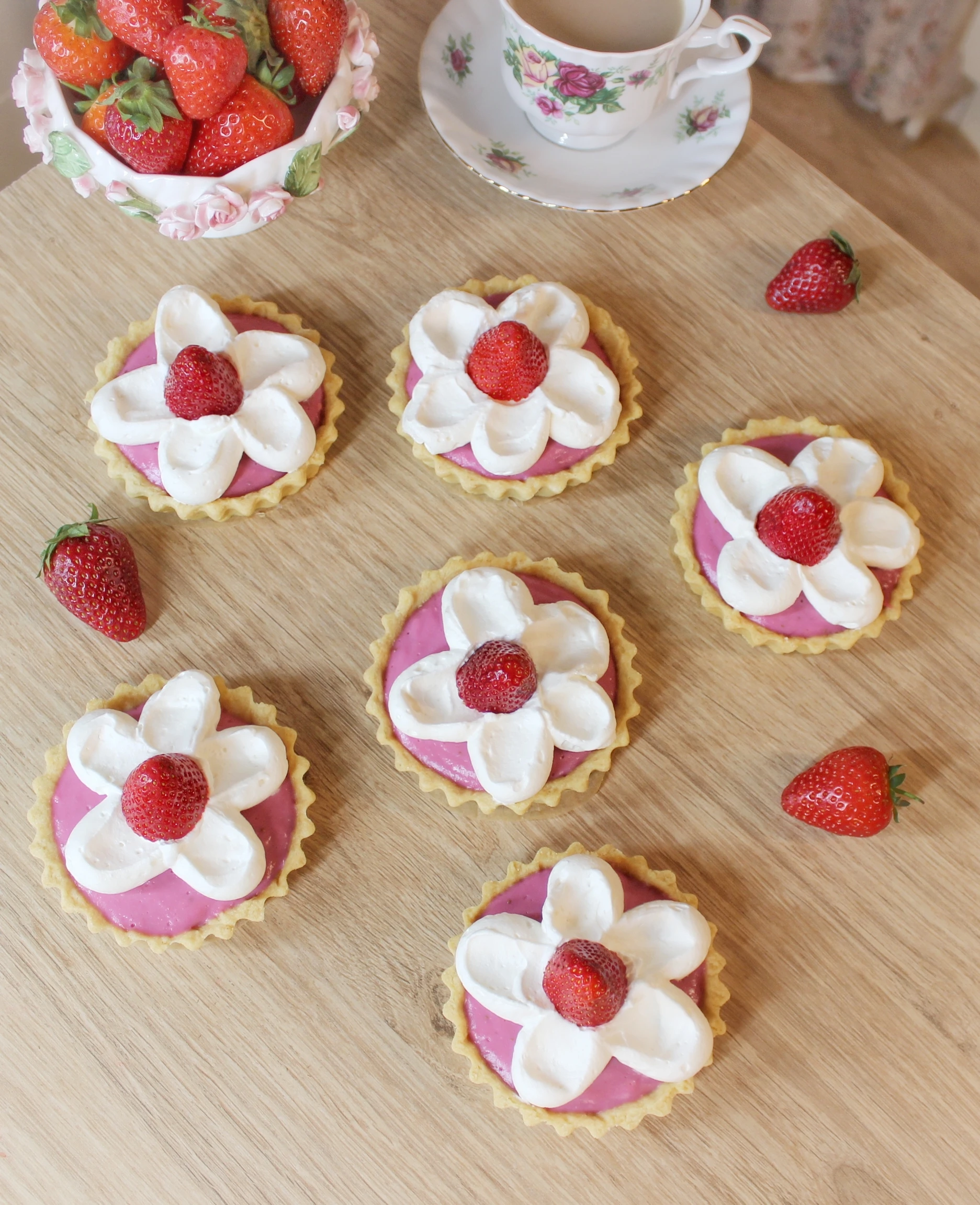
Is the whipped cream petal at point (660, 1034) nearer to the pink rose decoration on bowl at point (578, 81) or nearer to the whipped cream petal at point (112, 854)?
the whipped cream petal at point (112, 854)

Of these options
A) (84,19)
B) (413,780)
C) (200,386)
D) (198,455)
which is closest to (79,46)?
(84,19)

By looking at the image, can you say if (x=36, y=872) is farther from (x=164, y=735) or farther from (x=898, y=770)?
(x=898, y=770)

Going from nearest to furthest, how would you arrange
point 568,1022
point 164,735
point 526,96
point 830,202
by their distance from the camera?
point 568,1022
point 164,735
point 526,96
point 830,202

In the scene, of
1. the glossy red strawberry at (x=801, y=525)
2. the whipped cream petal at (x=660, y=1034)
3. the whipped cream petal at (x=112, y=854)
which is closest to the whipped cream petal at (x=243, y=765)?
the whipped cream petal at (x=112, y=854)

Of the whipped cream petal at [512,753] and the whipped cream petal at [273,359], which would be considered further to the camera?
the whipped cream petal at [273,359]

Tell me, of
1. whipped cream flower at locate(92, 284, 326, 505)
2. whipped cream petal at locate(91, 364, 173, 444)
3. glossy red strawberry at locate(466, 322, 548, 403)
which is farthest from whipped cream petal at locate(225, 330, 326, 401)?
glossy red strawberry at locate(466, 322, 548, 403)

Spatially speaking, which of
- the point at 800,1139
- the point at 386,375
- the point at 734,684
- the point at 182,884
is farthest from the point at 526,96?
the point at 800,1139

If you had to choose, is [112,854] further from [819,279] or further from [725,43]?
[725,43]
